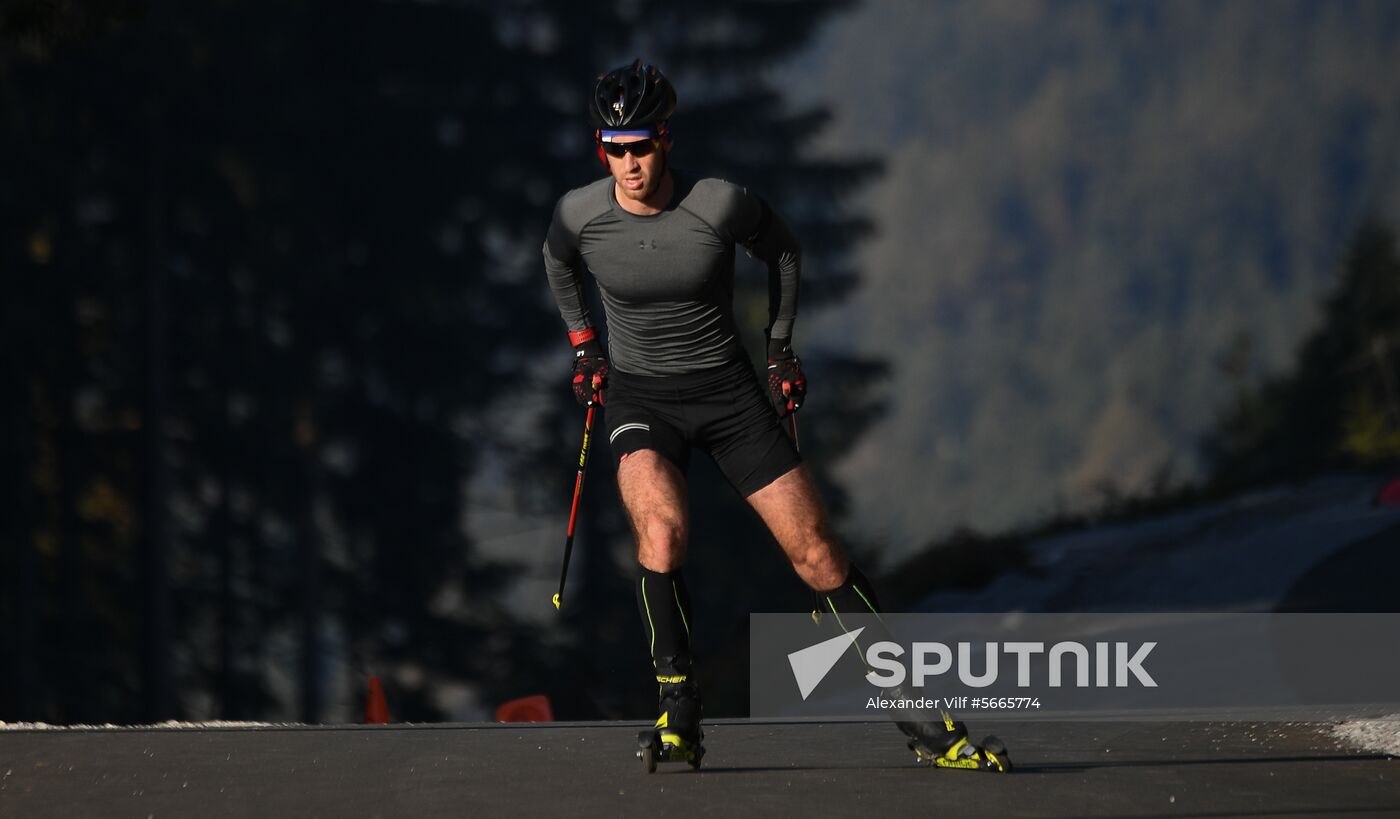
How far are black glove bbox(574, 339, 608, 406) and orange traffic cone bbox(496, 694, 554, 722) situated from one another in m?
3.04

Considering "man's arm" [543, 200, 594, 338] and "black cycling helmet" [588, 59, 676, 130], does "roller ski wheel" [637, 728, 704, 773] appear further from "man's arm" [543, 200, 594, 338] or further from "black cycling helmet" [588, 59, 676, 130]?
"black cycling helmet" [588, 59, 676, 130]

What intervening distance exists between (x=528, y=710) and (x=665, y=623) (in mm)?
3448

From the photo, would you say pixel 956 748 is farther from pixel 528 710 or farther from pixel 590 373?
pixel 528 710

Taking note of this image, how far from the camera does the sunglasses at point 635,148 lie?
19.9 feet

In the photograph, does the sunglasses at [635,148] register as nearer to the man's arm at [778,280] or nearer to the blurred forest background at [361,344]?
the man's arm at [778,280]

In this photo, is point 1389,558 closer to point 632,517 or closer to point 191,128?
point 632,517

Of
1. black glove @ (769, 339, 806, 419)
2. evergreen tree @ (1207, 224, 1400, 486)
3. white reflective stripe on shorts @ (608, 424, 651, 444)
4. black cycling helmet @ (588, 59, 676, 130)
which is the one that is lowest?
evergreen tree @ (1207, 224, 1400, 486)

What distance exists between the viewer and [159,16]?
3023 centimetres

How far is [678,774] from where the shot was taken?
6.45 metres

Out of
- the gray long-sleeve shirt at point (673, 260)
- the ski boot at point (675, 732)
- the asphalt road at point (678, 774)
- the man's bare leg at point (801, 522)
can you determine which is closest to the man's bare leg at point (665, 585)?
the ski boot at point (675, 732)

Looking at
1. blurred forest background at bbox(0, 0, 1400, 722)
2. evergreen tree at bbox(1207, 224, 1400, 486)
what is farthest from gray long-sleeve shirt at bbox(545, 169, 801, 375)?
evergreen tree at bbox(1207, 224, 1400, 486)

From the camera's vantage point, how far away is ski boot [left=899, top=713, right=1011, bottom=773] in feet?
20.9

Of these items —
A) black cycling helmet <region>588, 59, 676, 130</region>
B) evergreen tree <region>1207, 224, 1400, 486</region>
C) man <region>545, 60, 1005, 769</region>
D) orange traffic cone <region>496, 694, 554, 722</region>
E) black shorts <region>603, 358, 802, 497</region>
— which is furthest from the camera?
evergreen tree <region>1207, 224, 1400, 486</region>

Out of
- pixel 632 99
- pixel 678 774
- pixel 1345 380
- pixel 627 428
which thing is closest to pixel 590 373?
pixel 627 428
